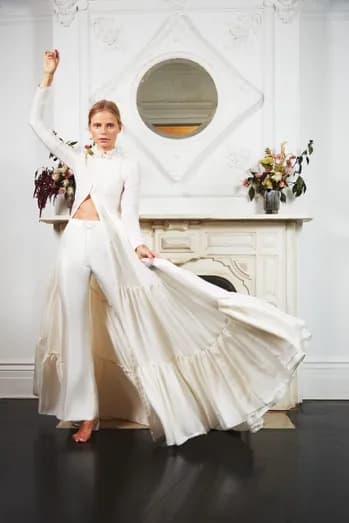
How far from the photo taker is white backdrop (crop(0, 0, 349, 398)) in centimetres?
474

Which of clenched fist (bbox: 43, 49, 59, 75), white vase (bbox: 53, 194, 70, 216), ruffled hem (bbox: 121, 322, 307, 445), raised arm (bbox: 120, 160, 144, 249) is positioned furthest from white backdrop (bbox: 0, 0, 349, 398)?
ruffled hem (bbox: 121, 322, 307, 445)

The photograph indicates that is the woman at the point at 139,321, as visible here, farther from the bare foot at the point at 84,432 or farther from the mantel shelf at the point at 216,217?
the mantel shelf at the point at 216,217

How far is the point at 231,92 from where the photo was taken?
187 inches

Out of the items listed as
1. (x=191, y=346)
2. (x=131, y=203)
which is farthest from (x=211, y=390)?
(x=131, y=203)

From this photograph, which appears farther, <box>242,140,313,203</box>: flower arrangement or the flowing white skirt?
<box>242,140,313,203</box>: flower arrangement

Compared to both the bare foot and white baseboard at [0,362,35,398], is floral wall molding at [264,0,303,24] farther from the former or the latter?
white baseboard at [0,362,35,398]

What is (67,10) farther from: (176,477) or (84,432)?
(176,477)

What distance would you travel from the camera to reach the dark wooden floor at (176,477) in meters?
2.59

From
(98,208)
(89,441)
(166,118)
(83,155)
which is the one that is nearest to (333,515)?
(89,441)

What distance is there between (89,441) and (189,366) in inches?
27.9

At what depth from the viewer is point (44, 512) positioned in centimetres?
260

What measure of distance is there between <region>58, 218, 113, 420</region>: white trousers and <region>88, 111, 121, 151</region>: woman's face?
1.54 feet

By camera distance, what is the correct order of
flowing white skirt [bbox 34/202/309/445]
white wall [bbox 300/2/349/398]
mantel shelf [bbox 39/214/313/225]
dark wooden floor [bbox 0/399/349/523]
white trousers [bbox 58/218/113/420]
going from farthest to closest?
white wall [bbox 300/2/349/398] → mantel shelf [bbox 39/214/313/225] → white trousers [bbox 58/218/113/420] → flowing white skirt [bbox 34/202/309/445] → dark wooden floor [bbox 0/399/349/523]

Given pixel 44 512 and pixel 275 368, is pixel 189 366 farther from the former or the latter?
pixel 44 512
